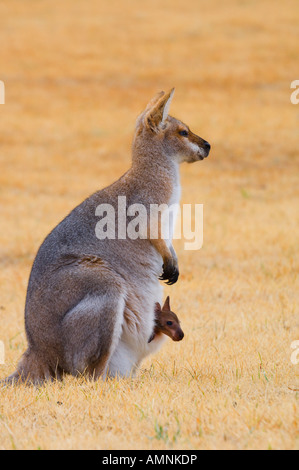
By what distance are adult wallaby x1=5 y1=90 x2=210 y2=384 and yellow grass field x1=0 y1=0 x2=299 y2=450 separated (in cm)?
19

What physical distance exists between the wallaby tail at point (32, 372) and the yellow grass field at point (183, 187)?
0.11 meters

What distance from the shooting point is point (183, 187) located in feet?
58.6

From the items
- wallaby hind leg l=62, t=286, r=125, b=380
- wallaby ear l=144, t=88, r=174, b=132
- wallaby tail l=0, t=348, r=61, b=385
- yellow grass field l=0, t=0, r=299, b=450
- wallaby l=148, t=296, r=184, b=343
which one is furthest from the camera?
wallaby ear l=144, t=88, r=174, b=132

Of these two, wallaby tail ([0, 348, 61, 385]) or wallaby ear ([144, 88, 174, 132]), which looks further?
wallaby ear ([144, 88, 174, 132])

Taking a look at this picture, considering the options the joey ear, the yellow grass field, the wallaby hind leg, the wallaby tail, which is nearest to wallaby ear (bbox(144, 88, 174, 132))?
the joey ear

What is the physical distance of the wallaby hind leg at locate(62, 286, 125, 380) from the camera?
16.7 ft

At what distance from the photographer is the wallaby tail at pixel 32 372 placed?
209 inches

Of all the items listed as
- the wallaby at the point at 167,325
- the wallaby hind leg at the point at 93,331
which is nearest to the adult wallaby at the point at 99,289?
the wallaby hind leg at the point at 93,331

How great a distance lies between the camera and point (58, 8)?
39.6 meters

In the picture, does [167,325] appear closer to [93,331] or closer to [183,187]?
[93,331]

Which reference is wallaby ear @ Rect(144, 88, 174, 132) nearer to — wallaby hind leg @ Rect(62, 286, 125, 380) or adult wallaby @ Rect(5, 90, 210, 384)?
adult wallaby @ Rect(5, 90, 210, 384)

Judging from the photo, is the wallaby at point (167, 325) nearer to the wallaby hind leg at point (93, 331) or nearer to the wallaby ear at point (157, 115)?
the wallaby hind leg at point (93, 331)

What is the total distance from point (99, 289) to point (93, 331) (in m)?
0.29

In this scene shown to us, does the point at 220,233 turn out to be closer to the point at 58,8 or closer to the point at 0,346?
the point at 0,346
